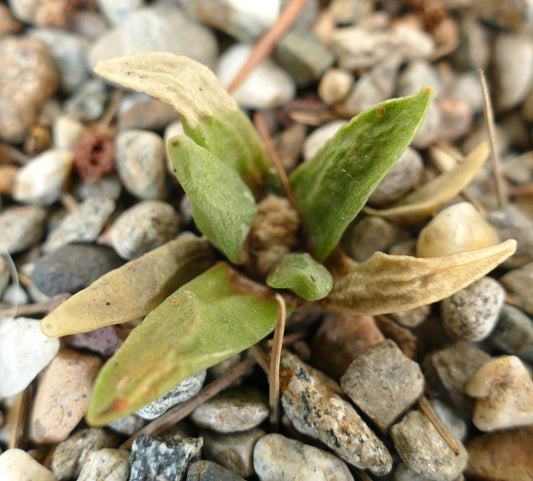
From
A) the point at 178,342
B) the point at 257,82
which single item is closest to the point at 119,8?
the point at 257,82

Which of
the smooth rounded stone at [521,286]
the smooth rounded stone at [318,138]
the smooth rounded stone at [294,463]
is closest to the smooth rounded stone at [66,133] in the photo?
the smooth rounded stone at [318,138]

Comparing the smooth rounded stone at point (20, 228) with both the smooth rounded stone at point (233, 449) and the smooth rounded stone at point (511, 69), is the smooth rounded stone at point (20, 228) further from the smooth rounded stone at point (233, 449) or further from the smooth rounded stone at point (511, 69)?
the smooth rounded stone at point (511, 69)

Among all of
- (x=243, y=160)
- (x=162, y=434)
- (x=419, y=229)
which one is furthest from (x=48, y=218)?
(x=419, y=229)

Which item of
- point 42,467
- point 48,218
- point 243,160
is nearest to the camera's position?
point 42,467

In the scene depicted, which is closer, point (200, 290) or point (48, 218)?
point (200, 290)

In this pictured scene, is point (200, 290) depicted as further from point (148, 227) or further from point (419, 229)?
point (419, 229)

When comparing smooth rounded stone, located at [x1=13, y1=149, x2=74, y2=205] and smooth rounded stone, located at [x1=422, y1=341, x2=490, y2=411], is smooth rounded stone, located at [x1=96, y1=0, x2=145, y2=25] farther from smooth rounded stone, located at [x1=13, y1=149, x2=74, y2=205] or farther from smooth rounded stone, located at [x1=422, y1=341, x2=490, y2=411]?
smooth rounded stone, located at [x1=422, y1=341, x2=490, y2=411]
